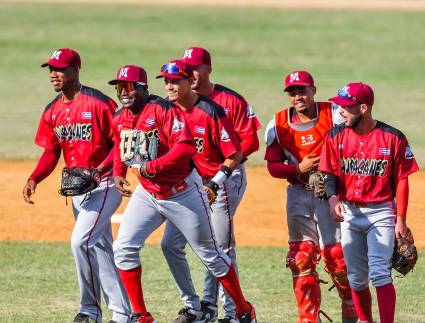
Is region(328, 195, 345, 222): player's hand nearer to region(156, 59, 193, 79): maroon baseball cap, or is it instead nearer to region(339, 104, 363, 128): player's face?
region(339, 104, 363, 128): player's face

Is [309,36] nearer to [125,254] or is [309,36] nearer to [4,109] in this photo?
[4,109]

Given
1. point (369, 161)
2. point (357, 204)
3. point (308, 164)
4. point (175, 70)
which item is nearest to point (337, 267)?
point (357, 204)

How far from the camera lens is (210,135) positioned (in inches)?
381

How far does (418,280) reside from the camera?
441 inches

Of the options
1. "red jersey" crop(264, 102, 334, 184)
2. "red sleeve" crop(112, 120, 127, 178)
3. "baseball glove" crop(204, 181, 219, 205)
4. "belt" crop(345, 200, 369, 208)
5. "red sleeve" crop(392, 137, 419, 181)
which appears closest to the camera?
"red sleeve" crop(392, 137, 419, 181)

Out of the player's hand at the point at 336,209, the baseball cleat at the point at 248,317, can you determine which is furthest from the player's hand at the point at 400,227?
the baseball cleat at the point at 248,317

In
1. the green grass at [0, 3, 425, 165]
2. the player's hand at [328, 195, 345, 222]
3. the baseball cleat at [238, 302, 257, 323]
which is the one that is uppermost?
the green grass at [0, 3, 425, 165]

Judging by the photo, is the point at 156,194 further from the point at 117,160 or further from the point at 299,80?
the point at 299,80

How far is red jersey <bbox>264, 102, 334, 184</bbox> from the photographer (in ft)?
31.6

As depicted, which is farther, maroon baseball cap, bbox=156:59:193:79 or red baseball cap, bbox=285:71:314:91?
red baseball cap, bbox=285:71:314:91

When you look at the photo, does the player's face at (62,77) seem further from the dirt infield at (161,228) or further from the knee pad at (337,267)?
the dirt infield at (161,228)

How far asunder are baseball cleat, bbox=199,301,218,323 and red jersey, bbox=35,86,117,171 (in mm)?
1478

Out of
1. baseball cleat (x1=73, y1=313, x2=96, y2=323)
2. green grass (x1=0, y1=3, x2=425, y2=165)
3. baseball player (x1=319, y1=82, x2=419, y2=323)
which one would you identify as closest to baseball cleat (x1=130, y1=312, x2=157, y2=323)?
baseball cleat (x1=73, y1=313, x2=96, y2=323)

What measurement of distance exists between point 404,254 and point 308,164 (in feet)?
3.80
